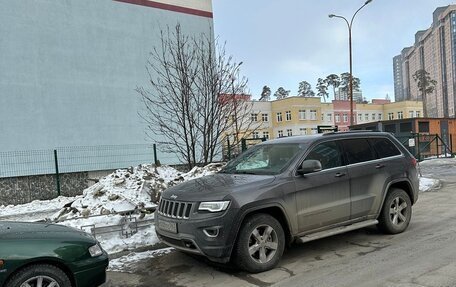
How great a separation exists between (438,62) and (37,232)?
91.0 m

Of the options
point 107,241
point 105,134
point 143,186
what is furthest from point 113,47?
point 107,241

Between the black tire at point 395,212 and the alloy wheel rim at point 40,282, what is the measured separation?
5111 mm

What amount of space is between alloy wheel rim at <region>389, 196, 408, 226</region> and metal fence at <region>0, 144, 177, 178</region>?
10963mm

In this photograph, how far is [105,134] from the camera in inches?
881

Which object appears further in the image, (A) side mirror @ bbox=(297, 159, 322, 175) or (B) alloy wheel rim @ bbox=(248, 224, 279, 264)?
(A) side mirror @ bbox=(297, 159, 322, 175)

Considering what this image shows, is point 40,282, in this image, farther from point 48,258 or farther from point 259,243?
point 259,243

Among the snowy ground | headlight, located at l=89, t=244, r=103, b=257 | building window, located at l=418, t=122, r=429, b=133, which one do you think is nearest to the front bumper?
headlight, located at l=89, t=244, r=103, b=257

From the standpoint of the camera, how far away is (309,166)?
18.7 ft

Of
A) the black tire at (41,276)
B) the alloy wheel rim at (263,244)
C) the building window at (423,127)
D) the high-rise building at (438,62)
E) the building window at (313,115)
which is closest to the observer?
the black tire at (41,276)

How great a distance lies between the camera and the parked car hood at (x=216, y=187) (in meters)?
5.27

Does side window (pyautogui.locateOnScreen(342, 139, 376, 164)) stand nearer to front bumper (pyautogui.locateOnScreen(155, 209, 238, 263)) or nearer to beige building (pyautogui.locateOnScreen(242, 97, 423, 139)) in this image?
front bumper (pyautogui.locateOnScreen(155, 209, 238, 263))

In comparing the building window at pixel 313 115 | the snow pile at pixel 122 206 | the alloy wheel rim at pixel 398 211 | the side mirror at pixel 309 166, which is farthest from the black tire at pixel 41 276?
the building window at pixel 313 115

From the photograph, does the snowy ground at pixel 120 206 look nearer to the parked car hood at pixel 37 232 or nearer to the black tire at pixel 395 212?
the parked car hood at pixel 37 232

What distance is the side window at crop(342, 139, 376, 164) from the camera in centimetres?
657
